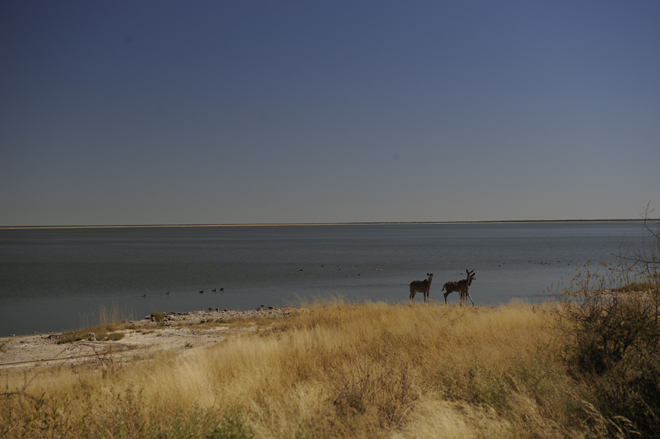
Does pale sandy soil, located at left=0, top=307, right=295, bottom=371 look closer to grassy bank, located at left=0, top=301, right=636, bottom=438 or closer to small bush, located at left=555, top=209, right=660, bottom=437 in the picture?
grassy bank, located at left=0, top=301, right=636, bottom=438

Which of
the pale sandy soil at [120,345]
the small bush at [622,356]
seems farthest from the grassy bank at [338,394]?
the pale sandy soil at [120,345]

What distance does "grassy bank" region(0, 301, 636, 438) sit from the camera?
4586mm

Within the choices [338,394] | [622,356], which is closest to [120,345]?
[338,394]

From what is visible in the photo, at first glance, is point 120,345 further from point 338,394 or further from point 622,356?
point 622,356

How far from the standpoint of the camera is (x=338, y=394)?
5.71 metres

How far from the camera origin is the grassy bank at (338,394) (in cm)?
459

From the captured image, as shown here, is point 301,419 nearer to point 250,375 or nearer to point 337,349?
point 250,375

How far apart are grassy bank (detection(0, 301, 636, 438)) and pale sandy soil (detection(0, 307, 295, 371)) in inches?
92.9

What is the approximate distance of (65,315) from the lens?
23.3 m

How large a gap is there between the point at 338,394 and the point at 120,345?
34.0 ft

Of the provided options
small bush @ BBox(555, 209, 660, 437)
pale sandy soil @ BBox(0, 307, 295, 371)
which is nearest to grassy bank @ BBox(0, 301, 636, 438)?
small bush @ BBox(555, 209, 660, 437)

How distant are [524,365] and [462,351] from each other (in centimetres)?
173

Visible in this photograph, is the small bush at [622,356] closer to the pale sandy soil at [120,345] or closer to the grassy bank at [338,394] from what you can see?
the grassy bank at [338,394]

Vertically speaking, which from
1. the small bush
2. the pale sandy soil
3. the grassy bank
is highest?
the small bush
